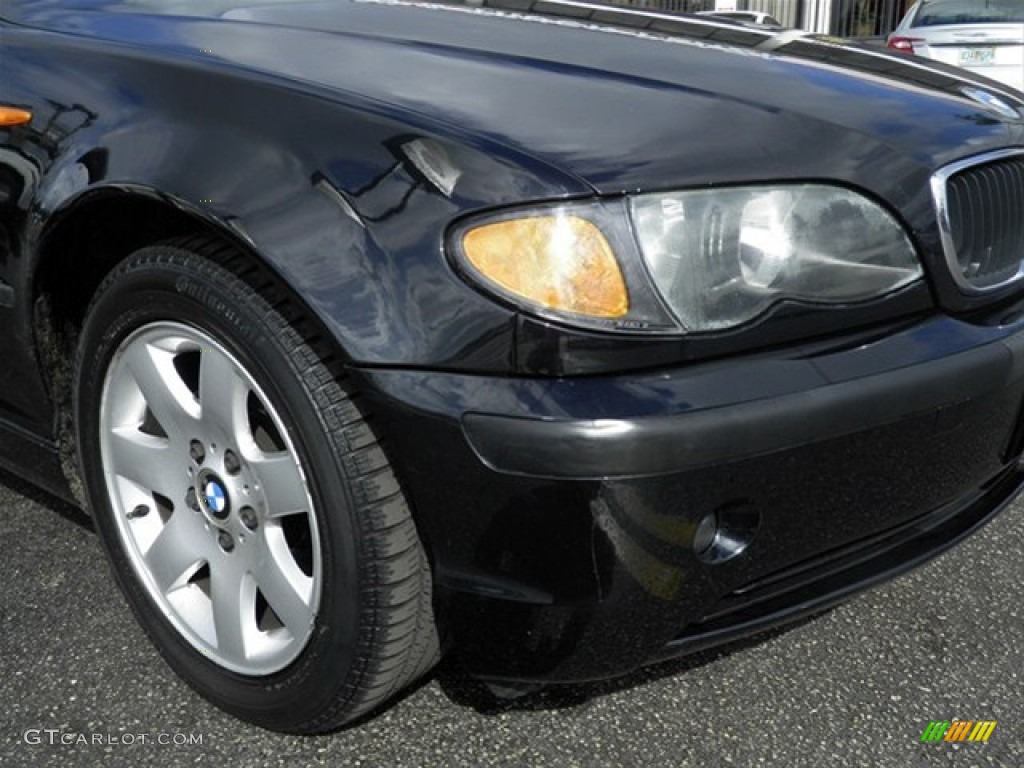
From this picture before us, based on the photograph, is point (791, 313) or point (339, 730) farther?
point (339, 730)

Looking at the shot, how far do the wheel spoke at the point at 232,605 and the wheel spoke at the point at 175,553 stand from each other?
0.21ft

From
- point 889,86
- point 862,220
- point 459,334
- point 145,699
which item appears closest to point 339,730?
point 145,699

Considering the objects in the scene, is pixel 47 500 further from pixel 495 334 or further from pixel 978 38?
pixel 978 38

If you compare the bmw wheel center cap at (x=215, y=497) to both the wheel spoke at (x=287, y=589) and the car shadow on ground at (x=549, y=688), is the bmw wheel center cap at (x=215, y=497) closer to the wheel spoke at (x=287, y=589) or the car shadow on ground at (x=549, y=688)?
the wheel spoke at (x=287, y=589)

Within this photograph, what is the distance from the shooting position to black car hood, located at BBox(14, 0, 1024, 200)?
1.53 m

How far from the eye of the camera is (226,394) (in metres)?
1.68

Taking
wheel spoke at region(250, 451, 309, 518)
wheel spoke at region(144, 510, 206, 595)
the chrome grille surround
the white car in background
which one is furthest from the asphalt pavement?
the white car in background

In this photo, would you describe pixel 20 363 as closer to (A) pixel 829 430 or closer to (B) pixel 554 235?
(B) pixel 554 235

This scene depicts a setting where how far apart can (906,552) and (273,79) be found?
1.25 metres

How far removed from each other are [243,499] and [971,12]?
8.00m

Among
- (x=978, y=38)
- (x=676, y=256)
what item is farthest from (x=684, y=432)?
(x=978, y=38)

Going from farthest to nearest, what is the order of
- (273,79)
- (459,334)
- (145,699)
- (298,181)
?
(145,699)
(273,79)
(298,181)
(459,334)

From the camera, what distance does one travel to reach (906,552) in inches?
71.6

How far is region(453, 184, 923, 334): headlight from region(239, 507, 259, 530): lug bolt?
57 centimetres
